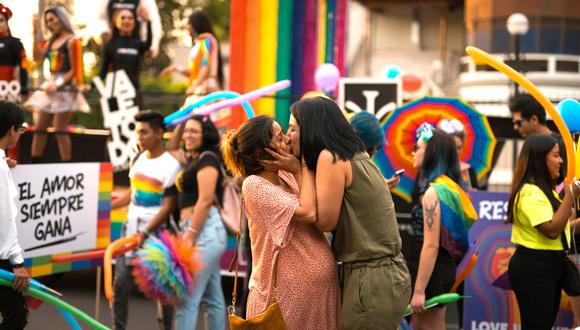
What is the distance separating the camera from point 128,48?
11.9 m

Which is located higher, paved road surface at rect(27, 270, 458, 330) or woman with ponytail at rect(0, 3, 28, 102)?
woman with ponytail at rect(0, 3, 28, 102)

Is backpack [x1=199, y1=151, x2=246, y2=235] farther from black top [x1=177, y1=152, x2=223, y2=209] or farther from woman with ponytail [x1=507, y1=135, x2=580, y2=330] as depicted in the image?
woman with ponytail [x1=507, y1=135, x2=580, y2=330]

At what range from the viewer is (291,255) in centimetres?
458

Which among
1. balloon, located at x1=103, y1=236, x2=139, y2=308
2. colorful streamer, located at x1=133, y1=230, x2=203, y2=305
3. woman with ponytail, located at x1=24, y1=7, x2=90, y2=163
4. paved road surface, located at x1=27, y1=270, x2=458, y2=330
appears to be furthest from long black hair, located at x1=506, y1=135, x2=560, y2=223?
woman with ponytail, located at x1=24, y1=7, x2=90, y2=163

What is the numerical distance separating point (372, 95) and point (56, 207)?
3702 mm

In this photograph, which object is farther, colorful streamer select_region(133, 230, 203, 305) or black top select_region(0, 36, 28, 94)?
black top select_region(0, 36, 28, 94)

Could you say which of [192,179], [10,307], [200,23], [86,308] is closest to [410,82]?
[200,23]

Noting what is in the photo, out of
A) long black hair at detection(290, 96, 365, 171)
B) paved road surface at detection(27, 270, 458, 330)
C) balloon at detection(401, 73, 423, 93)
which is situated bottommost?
paved road surface at detection(27, 270, 458, 330)

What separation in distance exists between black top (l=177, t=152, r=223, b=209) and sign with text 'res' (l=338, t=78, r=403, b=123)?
3.08m

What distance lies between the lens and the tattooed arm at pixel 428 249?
6031 mm

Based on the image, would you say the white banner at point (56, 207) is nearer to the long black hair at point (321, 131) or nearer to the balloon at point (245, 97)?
the balloon at point (245, 97)

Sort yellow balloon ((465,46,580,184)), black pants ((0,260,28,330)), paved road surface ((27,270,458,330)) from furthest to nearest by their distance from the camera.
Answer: paved road surface ((27,270,458,330)), black pants ((0,260,28,330)), yellow balloon ((465,46,580,184))

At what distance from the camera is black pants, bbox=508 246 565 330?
6.10 m

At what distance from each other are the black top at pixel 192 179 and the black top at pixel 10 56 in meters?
4.73
